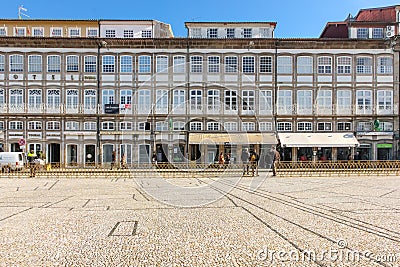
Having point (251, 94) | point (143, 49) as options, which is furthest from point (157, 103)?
point (251, 94)

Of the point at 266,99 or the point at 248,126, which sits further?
the point at 266,99

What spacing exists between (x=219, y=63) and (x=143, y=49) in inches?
276

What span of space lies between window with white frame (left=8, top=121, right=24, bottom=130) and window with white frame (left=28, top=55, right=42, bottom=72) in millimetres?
4814

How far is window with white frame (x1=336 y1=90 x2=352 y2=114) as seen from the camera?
37.6m

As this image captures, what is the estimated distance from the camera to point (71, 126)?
36.9m

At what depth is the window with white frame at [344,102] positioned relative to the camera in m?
37.6

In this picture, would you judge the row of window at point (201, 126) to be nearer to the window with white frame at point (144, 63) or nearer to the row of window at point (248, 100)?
the row of window at point (248, 100)

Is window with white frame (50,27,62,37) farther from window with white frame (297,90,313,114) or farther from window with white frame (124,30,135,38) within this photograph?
window with white frame (297,90,313,114)

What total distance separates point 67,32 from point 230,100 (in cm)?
1675

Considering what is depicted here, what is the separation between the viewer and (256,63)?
125 ft

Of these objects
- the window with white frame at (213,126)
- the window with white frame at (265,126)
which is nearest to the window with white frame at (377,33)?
the window with white frame at (265,126)

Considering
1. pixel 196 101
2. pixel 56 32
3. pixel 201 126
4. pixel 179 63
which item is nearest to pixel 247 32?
pixel 179 63

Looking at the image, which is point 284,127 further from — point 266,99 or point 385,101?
point 385,101

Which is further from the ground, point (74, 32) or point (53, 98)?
point (74, 32)
